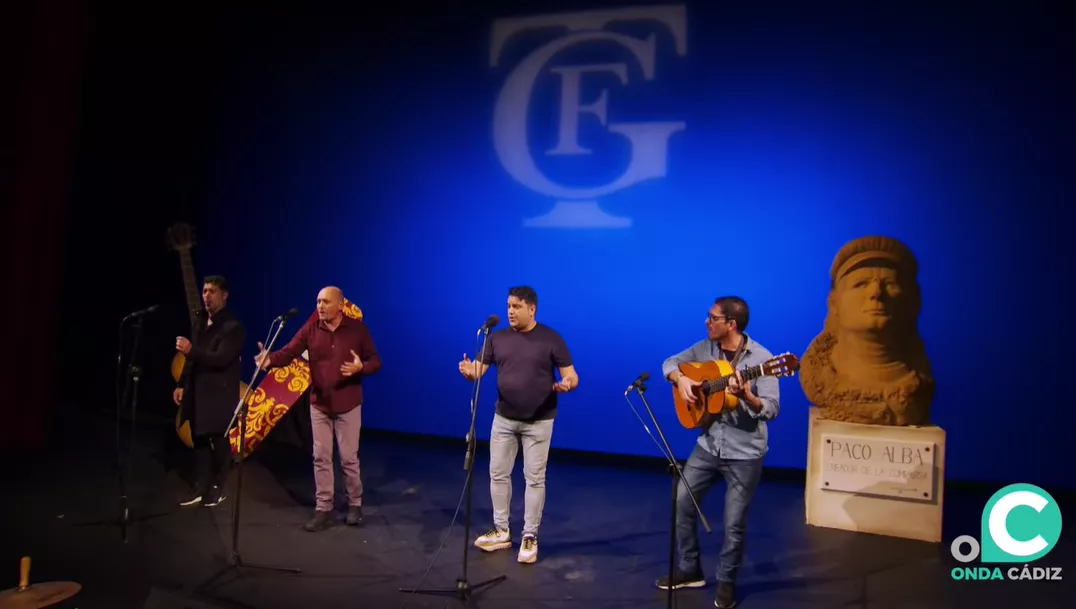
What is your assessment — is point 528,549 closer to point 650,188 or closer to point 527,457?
point 527,457

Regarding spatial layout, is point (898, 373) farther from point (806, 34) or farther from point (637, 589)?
point (806, 34)

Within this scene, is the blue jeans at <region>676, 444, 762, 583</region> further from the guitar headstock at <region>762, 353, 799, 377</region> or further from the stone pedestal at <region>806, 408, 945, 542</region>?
the stone pedestal at <region>806, 408, 945, 542</region>

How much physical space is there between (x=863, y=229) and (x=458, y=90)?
11.7ft

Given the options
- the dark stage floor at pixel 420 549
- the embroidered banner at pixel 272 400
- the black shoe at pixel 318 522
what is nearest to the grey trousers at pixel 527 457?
the dark stage floor at pixel 420 549

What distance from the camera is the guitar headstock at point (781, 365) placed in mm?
3363

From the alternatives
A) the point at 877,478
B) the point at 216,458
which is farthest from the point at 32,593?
the point at 877,478

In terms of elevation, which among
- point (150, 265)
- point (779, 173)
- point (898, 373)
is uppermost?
point (779, 173)

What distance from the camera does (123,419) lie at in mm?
7438

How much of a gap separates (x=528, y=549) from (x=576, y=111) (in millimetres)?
3752

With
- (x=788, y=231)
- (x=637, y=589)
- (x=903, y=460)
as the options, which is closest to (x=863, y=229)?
(x=788, y=231)

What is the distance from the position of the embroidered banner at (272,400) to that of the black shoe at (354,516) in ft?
3.24

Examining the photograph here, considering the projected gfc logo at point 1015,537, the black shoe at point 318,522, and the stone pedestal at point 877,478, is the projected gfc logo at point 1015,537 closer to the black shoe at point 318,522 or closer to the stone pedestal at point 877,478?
the stone pedestal at point 877,478

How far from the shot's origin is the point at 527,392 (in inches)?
161

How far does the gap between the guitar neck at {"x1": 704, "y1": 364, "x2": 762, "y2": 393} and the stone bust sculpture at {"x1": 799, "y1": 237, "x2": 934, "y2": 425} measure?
176 centimetres
